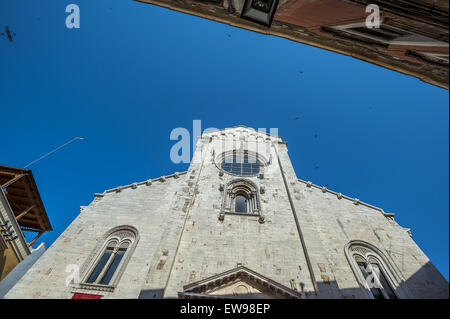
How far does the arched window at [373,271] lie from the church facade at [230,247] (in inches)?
1.7

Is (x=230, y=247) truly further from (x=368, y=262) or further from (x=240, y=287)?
(x=368, y=262)

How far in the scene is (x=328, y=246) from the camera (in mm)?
10203

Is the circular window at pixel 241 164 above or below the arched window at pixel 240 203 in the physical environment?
above

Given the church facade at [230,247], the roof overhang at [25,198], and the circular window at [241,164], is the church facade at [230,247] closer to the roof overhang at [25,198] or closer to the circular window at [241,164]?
the circular window at [241,164]

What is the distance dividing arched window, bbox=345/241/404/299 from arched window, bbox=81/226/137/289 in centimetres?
993

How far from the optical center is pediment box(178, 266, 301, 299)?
7672mm

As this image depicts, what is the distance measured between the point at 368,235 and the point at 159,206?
11185mm

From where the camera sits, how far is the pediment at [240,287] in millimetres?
7672

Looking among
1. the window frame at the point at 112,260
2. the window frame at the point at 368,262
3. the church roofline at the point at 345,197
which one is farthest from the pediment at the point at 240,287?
the church roofline at the point at 345,197

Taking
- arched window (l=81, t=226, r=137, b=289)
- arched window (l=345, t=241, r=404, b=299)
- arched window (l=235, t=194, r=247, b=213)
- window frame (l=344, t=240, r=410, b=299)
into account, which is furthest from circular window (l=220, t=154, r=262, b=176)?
arched window (l=81, t=226, r=137, b=289)
